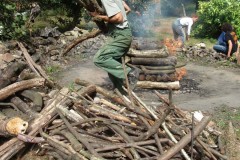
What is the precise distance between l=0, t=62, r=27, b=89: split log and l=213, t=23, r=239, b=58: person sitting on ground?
22.3 ft

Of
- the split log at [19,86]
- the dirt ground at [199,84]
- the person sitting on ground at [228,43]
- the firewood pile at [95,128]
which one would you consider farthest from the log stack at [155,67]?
the person sitting on ground at [228,43]

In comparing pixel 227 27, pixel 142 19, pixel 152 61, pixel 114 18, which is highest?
pixel 114 18

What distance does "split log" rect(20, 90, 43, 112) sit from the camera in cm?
581

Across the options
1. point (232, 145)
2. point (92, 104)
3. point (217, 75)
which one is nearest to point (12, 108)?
point (92, 104)

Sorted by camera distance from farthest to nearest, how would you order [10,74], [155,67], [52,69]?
[52,69] → [155,67] → [10,74]

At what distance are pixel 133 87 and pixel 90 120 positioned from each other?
313 centimetres

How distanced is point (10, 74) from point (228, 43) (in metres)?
7.19

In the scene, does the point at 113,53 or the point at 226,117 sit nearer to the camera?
the point at 226,117

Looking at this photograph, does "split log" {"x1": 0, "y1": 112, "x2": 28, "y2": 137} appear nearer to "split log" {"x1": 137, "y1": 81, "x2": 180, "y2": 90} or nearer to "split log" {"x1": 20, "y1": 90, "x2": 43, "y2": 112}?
"split log" {"x1": 20, "y1": 90, "x2": 43, "y2": 112}

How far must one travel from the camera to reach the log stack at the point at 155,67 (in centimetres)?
839

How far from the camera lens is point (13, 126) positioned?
16.8ft

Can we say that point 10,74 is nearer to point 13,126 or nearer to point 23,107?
point 23,107

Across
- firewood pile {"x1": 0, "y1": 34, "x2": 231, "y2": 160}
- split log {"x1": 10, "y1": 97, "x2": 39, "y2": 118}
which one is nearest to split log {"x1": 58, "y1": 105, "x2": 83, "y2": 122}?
firewood pile {"x1": 0, "y1": 34, "x2": 231, "y2": 160}

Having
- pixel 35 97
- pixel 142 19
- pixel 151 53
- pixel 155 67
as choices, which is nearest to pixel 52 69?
pixel 151 53
